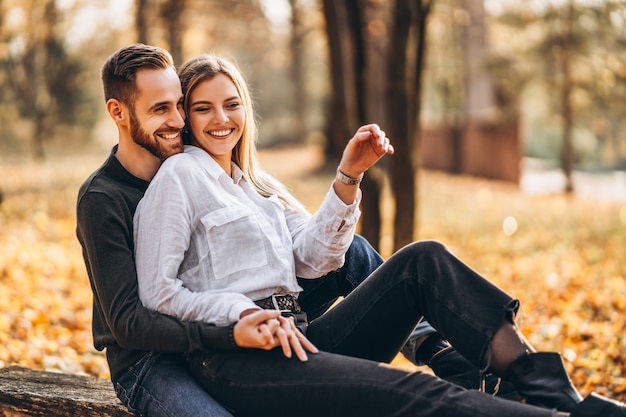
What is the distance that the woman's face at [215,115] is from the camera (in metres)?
3.09

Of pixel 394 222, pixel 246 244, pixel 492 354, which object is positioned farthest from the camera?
pixel 394 222

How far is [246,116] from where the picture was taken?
3230 millimetres

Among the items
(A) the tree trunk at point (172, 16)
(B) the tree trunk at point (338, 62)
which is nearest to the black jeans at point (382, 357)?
(B) the tree trunk at point (338, 62)

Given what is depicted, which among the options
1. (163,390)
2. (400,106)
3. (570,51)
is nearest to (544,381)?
(163,390)

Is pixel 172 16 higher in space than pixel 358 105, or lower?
higher

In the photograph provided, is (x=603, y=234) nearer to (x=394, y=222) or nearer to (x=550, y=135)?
(x=394, y=222)

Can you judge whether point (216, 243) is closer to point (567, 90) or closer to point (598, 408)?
point (598, 408)

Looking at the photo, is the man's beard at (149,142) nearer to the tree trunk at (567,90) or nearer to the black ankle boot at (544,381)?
the black ankle boot at (544,381)

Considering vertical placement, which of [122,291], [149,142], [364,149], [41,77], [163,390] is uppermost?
[41,77]

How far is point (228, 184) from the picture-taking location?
3053 millimetres

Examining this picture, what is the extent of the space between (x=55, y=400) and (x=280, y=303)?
1012 millimetres

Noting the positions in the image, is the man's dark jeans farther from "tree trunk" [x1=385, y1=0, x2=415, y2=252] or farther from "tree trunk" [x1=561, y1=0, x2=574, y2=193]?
"tree trunk" [x1=561, y1=0, x2=574, y2=193]

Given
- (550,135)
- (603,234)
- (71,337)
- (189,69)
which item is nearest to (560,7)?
(603,234)

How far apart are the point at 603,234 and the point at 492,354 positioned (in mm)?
8874
